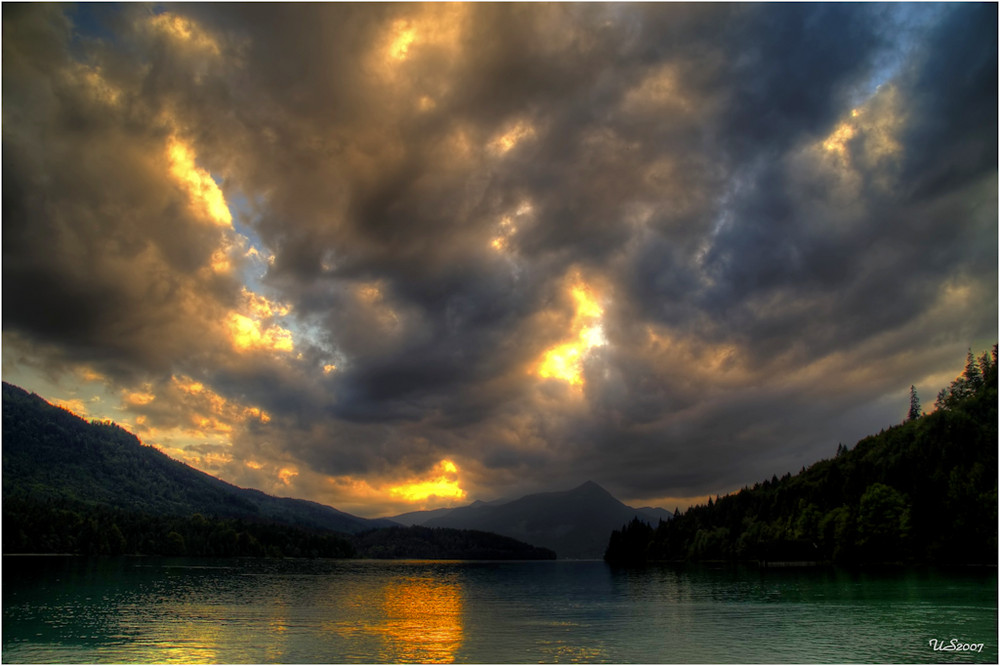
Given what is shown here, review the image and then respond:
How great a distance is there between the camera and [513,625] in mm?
83062

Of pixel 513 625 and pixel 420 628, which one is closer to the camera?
pixel 420 628

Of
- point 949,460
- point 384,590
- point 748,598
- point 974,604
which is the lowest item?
point 384,590

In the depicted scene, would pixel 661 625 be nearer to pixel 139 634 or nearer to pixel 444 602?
pixel 444 602

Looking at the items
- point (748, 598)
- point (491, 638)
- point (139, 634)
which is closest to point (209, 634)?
point (139, 634)

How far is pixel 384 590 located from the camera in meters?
157

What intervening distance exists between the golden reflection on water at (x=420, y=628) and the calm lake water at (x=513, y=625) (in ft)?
0.99

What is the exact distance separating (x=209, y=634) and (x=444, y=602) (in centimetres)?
5670
